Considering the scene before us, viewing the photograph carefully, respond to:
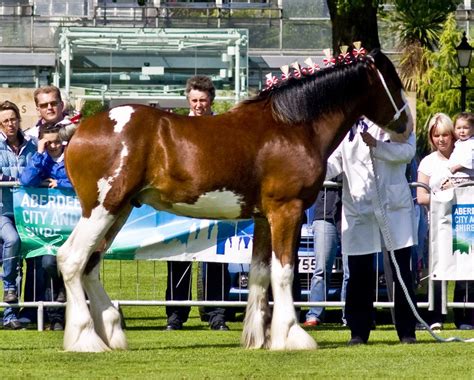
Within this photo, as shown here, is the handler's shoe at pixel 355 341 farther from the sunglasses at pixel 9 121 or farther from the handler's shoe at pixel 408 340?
the sunglasses at pixel 9 121

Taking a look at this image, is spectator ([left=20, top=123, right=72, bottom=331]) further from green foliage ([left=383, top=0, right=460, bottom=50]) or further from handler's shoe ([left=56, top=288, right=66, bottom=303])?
green foliage ([left=383, top=0, right=460, bottom=50])

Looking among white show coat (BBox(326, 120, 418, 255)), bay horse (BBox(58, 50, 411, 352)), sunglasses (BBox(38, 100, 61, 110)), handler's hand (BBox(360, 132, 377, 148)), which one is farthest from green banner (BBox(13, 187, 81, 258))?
handler's hand (BBox(360, 132, 377, 148))

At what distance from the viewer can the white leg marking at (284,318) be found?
11.8 metres

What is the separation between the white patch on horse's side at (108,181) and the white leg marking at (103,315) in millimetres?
741

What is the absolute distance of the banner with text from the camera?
1444 centimetres

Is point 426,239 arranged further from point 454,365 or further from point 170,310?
point 454,365

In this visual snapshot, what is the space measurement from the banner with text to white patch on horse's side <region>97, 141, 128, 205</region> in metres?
2.71

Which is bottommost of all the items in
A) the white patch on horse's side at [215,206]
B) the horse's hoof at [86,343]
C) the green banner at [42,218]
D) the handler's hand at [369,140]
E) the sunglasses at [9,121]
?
the horse's hoof at [86,343]

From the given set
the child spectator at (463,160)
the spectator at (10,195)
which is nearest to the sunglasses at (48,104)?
the spectator at (10,195)

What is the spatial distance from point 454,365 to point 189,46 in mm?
31522

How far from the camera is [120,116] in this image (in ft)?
39.0

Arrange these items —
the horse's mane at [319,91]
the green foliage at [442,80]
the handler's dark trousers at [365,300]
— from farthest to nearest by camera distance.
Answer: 1. the green foliage at [442,80]
2. the handler's dark trousers at [365,300]
3. the horse's mane at [319,91]

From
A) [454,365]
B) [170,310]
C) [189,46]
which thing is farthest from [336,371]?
[189,46]

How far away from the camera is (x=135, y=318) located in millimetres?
15844
